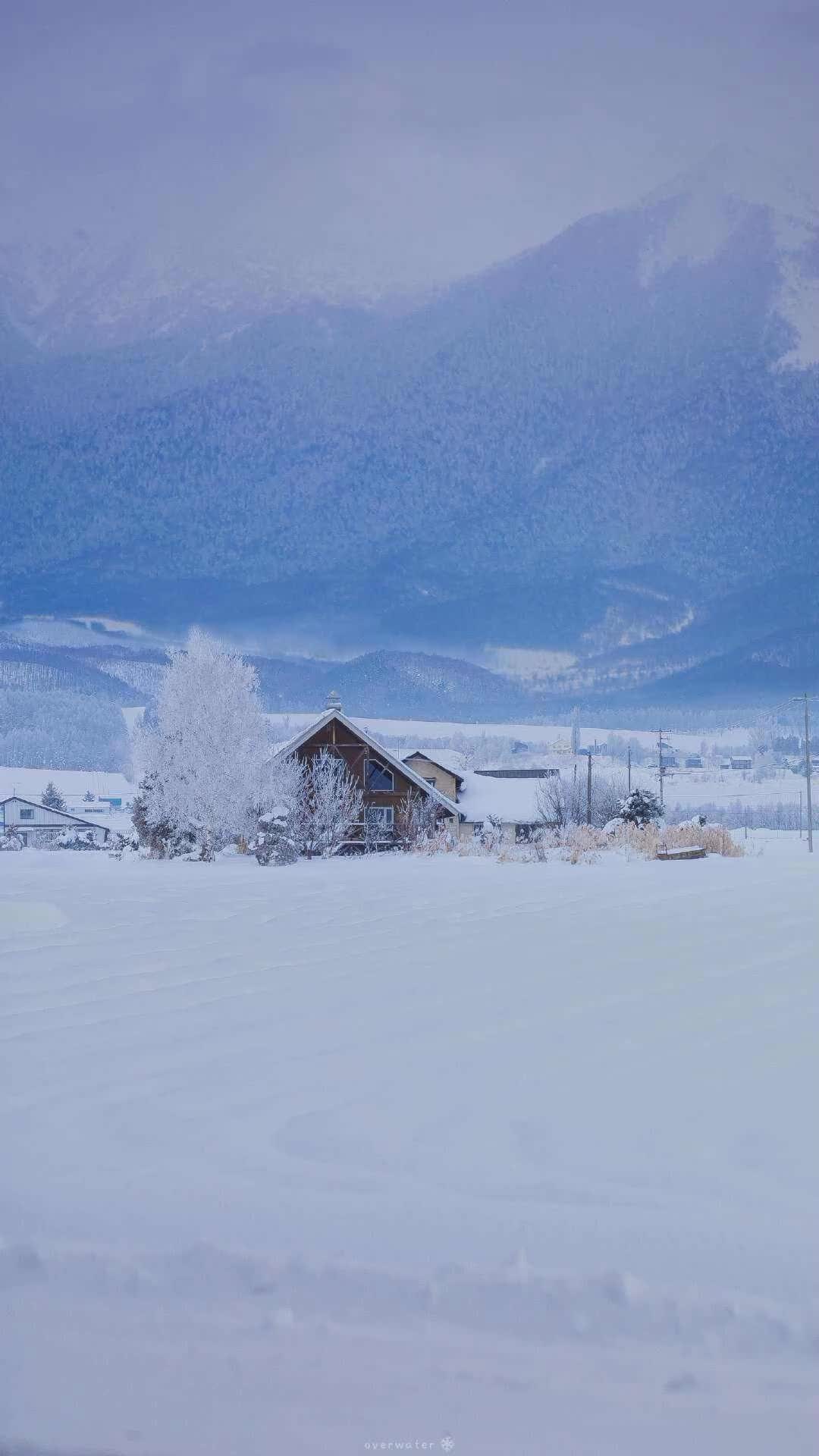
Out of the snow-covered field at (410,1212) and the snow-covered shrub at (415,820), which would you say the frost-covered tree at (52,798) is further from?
the snow-covered field at (410,1212)

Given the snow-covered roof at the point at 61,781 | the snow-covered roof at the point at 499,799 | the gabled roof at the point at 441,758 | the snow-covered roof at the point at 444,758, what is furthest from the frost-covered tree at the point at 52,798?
the snow-covered roof at the point at 499,799

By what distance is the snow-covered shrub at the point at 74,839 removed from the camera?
36.6 m

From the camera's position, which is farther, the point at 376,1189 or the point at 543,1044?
the point at 543,1044

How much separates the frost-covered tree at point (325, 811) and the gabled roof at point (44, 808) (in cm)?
2151

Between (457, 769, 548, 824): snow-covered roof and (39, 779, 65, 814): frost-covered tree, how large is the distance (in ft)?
54.1

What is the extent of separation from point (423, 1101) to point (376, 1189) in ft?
2.49

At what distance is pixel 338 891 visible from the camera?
11.8 metres

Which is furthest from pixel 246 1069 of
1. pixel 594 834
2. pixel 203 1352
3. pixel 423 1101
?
pixel 594 834

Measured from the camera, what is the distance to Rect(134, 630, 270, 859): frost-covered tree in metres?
Result: 21.5

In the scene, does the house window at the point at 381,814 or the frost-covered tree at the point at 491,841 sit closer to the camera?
the frost-covered tree at the point at 491,841

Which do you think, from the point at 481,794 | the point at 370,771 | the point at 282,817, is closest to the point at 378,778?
the point at 370,771

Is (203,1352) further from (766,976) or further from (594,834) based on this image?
(594,834)

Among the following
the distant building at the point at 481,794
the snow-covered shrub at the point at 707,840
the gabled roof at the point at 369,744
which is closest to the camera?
the snow-covered shrub at the point at 707,840

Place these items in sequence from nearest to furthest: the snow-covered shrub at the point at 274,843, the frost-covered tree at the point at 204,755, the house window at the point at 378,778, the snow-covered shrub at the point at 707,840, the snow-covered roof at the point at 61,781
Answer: the snow-covered shrub at the point at 707,840 < the snow-covered shrub at the point at 274,843 < the frost-covered tree at the point at 204,755 < the house window at the point at 378,778 < the snow-covered roof at the point at 61,781
